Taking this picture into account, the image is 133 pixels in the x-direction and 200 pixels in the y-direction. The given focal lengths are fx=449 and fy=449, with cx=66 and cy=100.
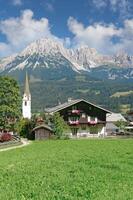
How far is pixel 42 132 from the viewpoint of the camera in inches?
3393

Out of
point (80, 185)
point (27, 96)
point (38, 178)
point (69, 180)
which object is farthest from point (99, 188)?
point (27, 96)

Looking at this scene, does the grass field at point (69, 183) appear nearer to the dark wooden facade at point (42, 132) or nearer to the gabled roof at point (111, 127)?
the dark wooden facade at point (42, 132)

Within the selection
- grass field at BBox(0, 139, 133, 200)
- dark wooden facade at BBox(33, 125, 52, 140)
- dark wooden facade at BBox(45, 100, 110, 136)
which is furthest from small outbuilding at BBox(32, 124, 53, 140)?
grass field at BBox(0, 139, 133, 200)

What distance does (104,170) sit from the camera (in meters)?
24.6

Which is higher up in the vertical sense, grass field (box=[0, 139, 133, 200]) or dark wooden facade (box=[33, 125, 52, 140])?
dark wooden facade (box=[33, 125, 52, 140])

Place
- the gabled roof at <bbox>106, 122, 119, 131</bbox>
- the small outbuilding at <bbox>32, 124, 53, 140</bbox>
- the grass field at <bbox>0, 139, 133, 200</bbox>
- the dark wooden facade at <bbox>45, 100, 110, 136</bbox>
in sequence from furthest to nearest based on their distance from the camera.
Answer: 1. the gabled roof at <bbox>106, 122, 119, 131</bbox>
2. the dark wooden facade at <bbox>45, 100, 110, 136</bbox>
3. the small outbuilding at <bbox>32, 124, 53, 140</bbox>
4. the grass field at <bbox>0, 139, 133, 200</bbox>

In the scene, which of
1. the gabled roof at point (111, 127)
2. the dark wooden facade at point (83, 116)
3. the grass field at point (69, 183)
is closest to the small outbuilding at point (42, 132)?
the dark wooden facade at point (83, 116)

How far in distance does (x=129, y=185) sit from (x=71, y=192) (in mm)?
2926

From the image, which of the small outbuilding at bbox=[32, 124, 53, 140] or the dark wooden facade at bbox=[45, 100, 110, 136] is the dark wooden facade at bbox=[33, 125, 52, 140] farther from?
the dark wooden facade at bbox=[45, 100, 110, 136]

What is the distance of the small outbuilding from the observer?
85.9 metres

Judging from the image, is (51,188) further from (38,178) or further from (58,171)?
(58,171)

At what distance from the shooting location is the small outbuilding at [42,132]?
85.9m

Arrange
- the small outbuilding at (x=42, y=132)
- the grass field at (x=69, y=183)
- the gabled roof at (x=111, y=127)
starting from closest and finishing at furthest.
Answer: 1. the grass field at (x=69, y=183)
2. the small outbuilding at (x=42, y=132)
3. the gabled roof at (x=111, y=127)

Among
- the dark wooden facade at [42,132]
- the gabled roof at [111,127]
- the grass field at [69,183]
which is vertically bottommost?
the grass field at [69,183]
